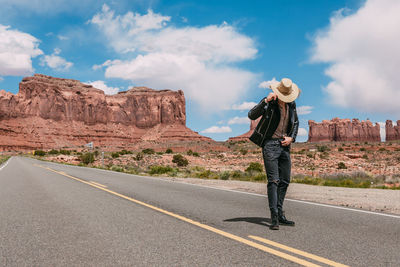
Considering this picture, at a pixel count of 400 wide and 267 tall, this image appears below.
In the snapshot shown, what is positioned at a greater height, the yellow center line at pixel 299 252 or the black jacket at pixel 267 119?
the black jacket at pixel 267 119

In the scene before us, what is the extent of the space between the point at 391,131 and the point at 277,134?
173 m

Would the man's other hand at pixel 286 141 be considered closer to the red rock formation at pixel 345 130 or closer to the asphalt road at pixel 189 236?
the asphalt road at pixel 189 236

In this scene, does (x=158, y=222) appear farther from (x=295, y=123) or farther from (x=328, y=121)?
(x=328, y=121)

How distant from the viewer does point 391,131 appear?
154875 mm

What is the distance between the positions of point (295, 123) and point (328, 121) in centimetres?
18677

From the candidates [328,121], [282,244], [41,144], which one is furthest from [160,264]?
[328,121]

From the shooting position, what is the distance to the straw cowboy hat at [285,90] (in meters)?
5.23

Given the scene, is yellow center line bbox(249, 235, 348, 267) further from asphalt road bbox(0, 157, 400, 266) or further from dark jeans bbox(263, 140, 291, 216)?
dark jeans bbox(263, 140, 291, 216)

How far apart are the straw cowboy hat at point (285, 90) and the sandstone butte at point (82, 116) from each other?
117676mm

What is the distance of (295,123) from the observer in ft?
18.3

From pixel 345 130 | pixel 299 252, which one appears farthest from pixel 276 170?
pixel 345 130

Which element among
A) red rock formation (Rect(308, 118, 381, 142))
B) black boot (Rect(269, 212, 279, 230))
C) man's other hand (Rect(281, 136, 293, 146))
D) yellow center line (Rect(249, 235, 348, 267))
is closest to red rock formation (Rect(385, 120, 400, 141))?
red rock formation (Rect(308, 118, 381, 142))

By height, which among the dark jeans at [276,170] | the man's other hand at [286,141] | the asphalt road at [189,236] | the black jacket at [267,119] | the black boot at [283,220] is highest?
the black jacket at [267,119]

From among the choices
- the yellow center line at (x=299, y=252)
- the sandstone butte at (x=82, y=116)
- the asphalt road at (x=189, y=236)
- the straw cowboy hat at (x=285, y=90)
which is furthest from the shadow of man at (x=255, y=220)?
the sandstone butte at (x=82, y=116)
